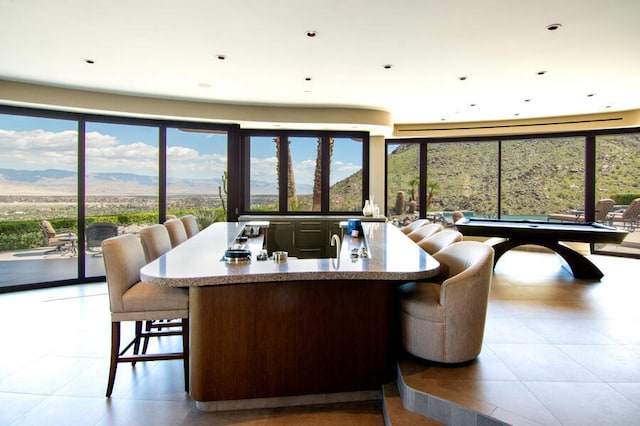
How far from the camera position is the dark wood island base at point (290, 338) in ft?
7.55

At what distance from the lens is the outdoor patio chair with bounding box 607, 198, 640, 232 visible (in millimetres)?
7227

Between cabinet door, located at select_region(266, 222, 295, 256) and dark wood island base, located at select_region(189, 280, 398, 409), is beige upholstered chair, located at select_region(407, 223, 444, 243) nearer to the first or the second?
dark wood island base, located at select_region(189, 280, 398, 409)

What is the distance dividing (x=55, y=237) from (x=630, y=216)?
9.87 meters

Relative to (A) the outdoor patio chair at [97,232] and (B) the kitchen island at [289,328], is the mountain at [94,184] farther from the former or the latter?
(B) the kitchen island at [289,328]

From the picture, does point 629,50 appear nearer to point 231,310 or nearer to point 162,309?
point 231,310

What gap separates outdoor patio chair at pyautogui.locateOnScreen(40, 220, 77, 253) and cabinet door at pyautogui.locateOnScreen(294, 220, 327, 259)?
347 centimetres

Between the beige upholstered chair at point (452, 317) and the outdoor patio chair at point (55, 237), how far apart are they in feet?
17.6

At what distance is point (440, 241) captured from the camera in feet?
11.7

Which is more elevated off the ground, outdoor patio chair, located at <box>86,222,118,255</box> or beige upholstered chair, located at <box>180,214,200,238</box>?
beige upholstered chair, located at <box>180,214,200,238</box>

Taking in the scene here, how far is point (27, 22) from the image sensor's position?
3299 millimetres

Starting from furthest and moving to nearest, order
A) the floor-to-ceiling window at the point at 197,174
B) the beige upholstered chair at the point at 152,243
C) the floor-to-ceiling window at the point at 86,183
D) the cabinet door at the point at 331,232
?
the cabinet door at the point at 331,232
the floor-to-ceiling window at the point at 197,174
the floor-to-ceiling window at the point at 86,183
the beige upholstered chair at the point at 152,243

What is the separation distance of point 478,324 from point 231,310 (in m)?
1.58

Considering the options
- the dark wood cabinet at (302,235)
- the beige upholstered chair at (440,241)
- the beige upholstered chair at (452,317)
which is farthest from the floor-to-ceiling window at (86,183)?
the beige upholstered chair at (452,317)

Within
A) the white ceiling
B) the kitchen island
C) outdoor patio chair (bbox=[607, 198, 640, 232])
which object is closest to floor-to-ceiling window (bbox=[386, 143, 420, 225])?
the white ceiling
